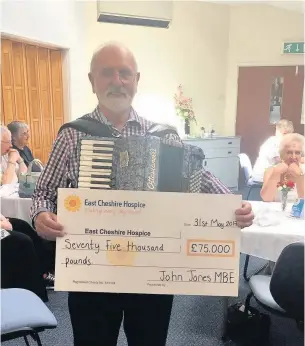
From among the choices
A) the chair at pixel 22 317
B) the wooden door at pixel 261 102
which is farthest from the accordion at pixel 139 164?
the wooden door at pixel 261 102

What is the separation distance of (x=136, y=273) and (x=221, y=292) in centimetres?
30

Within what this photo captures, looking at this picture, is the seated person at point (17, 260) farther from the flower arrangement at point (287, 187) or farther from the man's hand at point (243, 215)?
the flower arrangement at point (287, 187)

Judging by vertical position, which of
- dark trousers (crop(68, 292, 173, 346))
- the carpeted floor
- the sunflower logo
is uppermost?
the sunflower logo

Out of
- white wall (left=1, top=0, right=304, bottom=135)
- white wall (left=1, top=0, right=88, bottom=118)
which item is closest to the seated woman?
white wall (left=1, top=0, right=88, bottom=118)

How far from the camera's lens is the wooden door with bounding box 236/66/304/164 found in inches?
223

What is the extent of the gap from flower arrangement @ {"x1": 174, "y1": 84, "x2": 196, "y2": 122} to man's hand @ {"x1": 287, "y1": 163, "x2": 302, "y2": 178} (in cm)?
293

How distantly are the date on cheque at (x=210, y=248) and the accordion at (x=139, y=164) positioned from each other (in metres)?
0.17

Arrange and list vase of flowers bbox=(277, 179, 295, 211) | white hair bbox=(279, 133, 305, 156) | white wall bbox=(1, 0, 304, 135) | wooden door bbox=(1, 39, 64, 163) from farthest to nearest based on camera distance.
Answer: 1. white wall bbox=(1, 0, 304, 135)
2. wooden door bbox=(1, 39, 64, 163)
3. white hair bbox=(279, 133, 305, 156)
4. vase of flowers bbox=(277, 179, 295, 211)

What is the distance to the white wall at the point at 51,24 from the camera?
310 cm

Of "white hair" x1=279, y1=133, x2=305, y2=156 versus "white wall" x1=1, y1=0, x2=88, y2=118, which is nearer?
"white hair" x1=279, y1=133, x2=305, y2=156

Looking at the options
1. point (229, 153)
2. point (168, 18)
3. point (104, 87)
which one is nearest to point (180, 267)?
point (104, 87)

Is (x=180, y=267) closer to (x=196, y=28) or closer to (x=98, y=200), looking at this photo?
(x=98, y=200)

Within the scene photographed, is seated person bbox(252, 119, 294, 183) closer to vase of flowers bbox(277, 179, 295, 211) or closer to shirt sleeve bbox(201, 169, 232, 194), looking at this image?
vase of flowers bbox(277, 179, 295, 211)

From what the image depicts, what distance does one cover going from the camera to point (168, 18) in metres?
4.46
